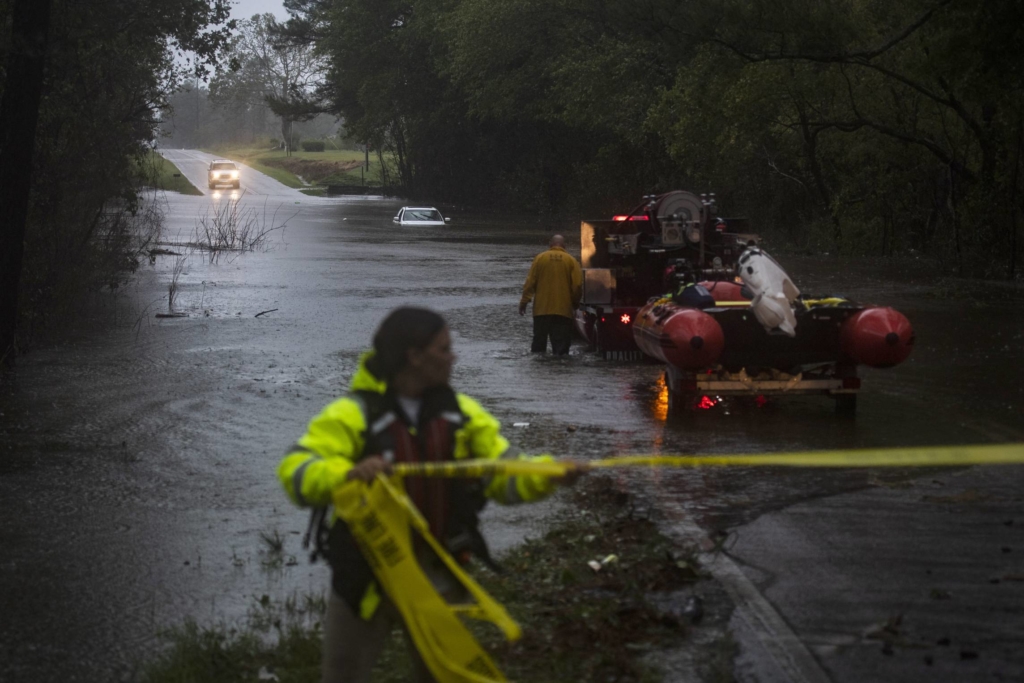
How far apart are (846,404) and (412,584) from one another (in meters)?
9.79

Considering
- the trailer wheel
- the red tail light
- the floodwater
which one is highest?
the trailer wheel

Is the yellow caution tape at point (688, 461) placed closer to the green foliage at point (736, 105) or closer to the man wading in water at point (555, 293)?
the man wading in water at point (555, 293)

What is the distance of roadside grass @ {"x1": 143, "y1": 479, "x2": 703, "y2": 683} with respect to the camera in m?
5.93

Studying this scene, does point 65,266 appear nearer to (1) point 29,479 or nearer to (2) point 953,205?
(1) point 29,479

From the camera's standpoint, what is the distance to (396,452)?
418 cm

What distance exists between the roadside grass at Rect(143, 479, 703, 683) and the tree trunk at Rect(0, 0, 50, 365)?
11.5 m

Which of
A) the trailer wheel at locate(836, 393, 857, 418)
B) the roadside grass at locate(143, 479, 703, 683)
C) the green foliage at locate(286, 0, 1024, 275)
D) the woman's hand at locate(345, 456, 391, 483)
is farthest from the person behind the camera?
the green foliage at locate(286, 0, 1024, 275)

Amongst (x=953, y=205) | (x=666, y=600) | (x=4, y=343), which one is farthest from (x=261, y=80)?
(x=666, y=600)

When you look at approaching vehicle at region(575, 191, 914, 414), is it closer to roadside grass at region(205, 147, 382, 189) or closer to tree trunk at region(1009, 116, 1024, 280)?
tree trunk at region(1009, 116, 1024, 280)

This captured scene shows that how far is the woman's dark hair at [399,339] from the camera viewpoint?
13.7ft

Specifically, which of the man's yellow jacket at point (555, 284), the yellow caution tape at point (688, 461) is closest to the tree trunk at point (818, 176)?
the man's yellow jacket at point (555, 284)

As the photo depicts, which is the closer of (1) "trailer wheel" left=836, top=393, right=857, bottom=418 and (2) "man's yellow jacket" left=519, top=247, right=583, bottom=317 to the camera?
(1) "trailer wheel" left=836, top=393, right=857, bottom=418

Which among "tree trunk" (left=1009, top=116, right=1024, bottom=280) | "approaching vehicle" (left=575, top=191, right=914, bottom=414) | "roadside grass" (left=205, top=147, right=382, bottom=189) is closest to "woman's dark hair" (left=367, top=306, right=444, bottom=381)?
"approaching vehicle" (left=575, top=191, right=914, bottom=414)

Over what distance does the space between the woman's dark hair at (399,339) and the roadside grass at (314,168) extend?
102 metres
